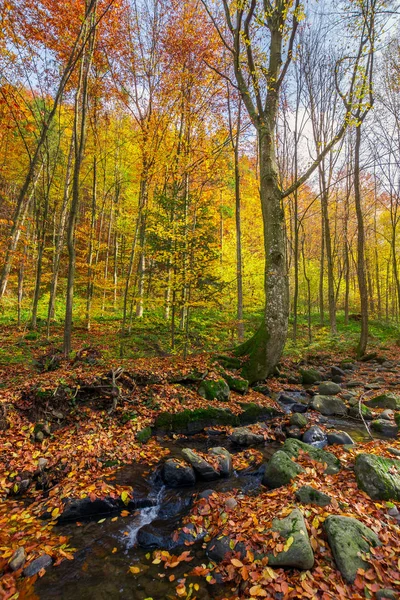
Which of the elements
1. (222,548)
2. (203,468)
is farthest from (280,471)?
(222,548)

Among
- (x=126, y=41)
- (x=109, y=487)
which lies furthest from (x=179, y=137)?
(x=109, y=487)

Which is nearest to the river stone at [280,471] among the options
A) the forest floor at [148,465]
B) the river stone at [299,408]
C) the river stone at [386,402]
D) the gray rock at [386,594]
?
the forest floor at [148,465]

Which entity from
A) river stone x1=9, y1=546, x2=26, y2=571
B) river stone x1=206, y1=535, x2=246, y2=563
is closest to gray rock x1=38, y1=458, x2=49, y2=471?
river stone x1=9, y1=546, x2=26, y2=571

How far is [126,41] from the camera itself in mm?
12078

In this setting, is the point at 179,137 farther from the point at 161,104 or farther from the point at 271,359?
the point at 271,359

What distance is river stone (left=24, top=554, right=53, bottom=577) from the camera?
2.93 metres

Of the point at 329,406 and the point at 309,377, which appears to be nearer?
the point at 329,406

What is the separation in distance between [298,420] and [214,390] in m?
2.09

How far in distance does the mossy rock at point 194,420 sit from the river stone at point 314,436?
1529mm

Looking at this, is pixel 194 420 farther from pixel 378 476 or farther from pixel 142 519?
pixel 378 476

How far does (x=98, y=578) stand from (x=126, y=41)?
16438 millimetres

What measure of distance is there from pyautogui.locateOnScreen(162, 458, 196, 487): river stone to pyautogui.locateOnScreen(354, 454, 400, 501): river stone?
2.43 metres

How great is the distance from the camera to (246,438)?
19.4ft

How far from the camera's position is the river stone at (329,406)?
7288 mm
